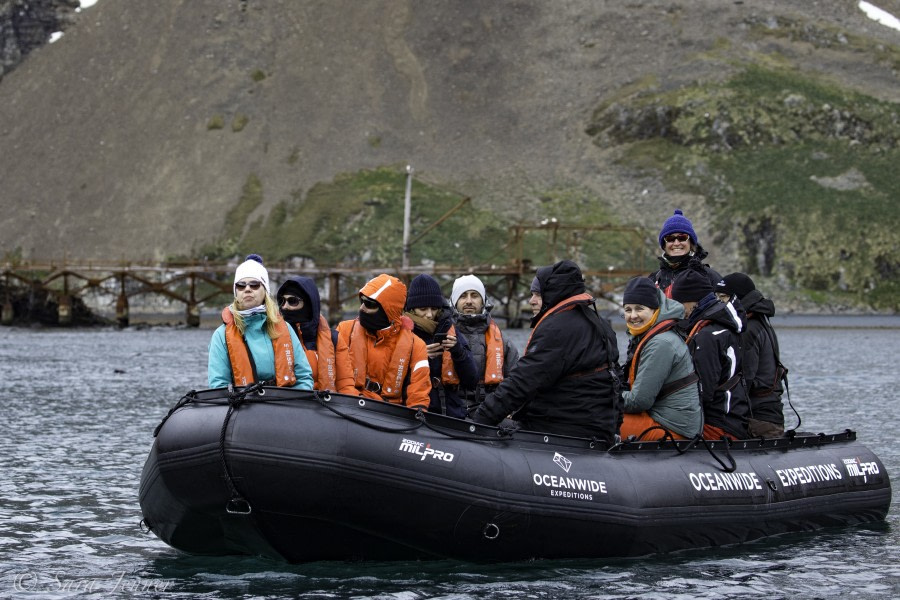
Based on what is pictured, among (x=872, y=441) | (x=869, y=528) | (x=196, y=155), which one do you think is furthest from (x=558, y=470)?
(x=196, y=155)

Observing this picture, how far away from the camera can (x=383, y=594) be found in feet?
37.4

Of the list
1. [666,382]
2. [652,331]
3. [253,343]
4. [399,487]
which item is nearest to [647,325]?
[652,331]

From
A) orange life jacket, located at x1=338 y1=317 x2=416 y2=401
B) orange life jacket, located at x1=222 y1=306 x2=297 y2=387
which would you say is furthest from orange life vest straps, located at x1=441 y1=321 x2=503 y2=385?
orange life jacket, located at x1=222 y1=306 x2=297 y2=387

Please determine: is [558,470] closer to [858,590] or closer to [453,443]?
[453,443]

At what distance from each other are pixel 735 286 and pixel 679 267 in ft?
2.23

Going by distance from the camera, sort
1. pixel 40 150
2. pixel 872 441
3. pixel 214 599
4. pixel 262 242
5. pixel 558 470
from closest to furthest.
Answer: pixel 214 599, pixel 558 470, pixel 872 441, pixel 262 242, pixel 40 150

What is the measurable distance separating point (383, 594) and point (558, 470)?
6.71ft

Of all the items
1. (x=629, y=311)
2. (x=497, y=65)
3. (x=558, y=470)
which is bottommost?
(x=558, y=470)

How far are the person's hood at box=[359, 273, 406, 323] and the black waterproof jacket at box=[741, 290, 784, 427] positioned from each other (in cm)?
407

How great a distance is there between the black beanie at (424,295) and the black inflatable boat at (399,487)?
70.2 inches

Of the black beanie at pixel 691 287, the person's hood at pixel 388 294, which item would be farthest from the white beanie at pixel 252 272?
the black beanie at pixel 691 287

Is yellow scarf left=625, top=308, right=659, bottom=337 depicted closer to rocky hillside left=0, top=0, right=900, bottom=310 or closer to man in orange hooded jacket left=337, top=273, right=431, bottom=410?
man in orange hooded jacket left=337, top=273, right=431, bottom=410

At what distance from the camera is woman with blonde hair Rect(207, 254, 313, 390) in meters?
11.6

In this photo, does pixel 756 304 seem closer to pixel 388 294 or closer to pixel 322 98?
pixel 388 294
